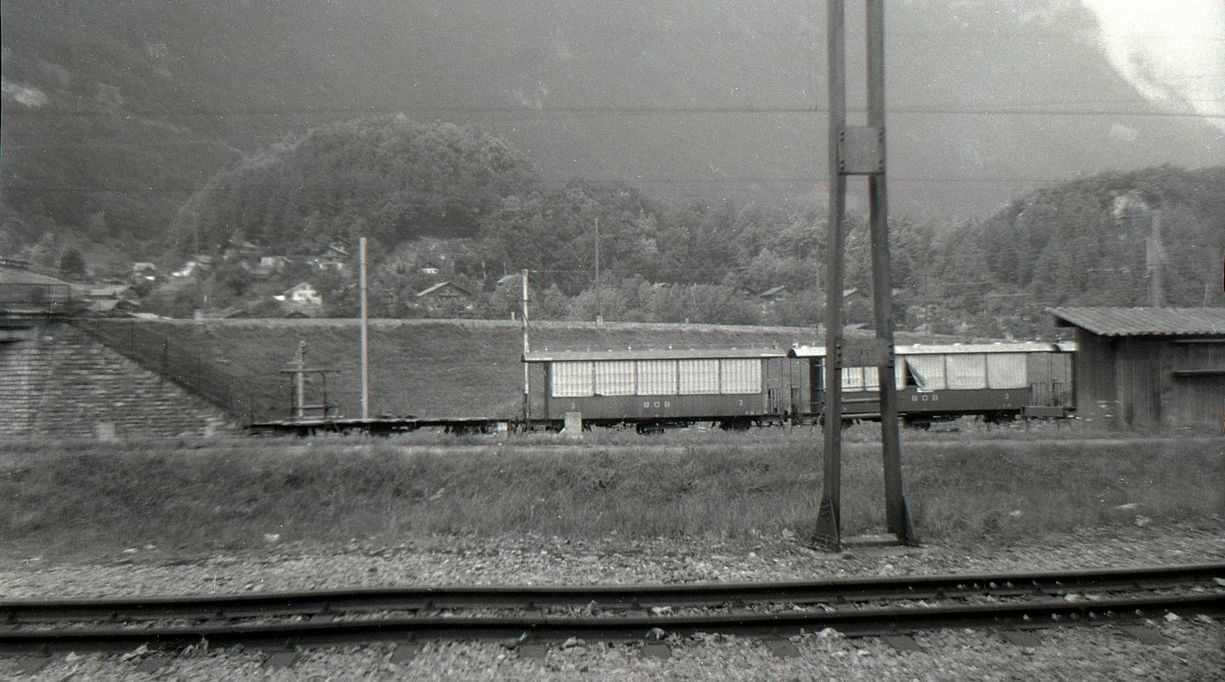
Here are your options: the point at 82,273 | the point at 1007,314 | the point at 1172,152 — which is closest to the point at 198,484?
the point at 82,273

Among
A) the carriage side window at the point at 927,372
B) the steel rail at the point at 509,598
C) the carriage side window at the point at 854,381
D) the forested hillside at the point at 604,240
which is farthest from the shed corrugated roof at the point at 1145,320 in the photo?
the steel rail at the point at 509,598

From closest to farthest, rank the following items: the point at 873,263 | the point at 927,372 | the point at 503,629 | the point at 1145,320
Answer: the point at 503,629 → the point at 873,263 → the point at 1145,320 → the point at 927,372

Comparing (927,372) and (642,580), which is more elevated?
(927,372)

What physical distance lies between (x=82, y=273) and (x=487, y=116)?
16.9m

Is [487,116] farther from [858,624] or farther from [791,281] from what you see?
[858,624]

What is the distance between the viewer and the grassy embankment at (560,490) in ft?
30.5

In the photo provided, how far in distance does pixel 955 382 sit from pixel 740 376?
745 cm

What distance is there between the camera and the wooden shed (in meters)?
17.7

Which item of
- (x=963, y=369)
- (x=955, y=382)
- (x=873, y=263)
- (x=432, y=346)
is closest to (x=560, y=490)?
(x=873, y=263)

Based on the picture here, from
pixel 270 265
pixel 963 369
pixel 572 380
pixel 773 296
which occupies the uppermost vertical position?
pixel 270 265

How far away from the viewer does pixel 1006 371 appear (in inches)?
928

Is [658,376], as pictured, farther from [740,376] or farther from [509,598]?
[509,598]

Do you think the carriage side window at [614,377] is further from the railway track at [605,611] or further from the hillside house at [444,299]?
the railway track at [605,611]

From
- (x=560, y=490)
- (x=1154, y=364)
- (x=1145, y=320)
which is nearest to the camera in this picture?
(x=560, y=490)
